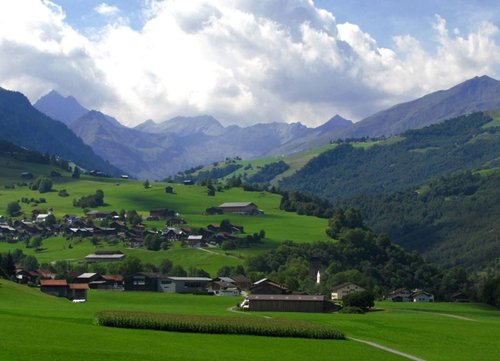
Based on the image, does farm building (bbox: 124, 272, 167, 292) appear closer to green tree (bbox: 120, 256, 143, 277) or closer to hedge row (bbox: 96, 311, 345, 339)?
green tree (bbox: 120, 256, 143, 277)

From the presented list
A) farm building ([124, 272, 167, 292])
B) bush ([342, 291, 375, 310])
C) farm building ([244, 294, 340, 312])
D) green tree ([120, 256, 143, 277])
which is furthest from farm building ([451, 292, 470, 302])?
farm building ([244, 294, 340, 312])

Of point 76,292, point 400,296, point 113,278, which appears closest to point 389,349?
point 76,292

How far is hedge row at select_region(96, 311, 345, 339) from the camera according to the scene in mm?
78750

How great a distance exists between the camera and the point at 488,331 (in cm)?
9775

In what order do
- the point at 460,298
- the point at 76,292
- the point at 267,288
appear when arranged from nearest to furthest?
the point at 76,292
the point at 267,288
the point at 460,298

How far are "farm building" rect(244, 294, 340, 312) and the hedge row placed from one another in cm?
3739

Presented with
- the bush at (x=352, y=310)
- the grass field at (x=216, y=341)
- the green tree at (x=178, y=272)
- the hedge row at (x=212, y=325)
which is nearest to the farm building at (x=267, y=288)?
the bush at (x=352, y=310)

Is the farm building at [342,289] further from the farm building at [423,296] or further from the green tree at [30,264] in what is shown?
the green tree at [30,264]

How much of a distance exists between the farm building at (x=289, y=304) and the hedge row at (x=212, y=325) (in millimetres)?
37388

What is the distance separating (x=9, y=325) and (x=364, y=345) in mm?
30513

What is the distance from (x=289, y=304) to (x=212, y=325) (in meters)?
44.8

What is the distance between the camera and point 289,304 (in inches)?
4887

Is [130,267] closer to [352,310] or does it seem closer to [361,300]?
[361,300]

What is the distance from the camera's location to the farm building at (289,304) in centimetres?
12244
